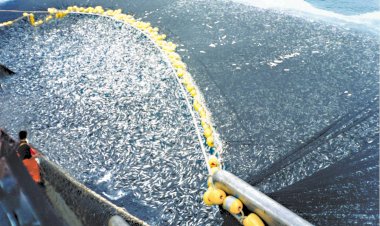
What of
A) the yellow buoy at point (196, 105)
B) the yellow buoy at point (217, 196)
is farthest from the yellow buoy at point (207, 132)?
the yellow buoy at point (217, 196)

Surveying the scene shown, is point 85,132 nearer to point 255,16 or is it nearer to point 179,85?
point 179,85

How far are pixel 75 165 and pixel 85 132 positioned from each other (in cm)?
111

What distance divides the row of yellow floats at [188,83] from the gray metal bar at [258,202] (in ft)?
0.32

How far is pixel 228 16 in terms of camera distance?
13.2 meters

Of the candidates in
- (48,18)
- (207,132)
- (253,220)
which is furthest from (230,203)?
(48,18)

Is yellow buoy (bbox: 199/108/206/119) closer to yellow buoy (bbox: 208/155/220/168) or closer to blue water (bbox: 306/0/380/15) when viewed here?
yellow buoy (bbox: 208/155/220/168)

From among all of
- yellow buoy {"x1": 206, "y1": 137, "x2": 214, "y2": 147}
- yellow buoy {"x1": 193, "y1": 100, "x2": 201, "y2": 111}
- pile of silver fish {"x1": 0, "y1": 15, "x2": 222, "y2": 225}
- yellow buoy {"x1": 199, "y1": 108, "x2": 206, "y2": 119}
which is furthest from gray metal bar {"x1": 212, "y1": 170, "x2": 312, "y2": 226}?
yellow buoy {"x1": 193, "y1": 100, "x2": 201, "y2": 111}

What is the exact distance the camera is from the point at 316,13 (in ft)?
43.3

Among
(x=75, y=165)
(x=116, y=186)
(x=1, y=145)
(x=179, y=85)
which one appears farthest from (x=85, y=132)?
(x=1, y=145)

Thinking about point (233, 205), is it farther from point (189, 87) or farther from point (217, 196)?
point (189, 87)

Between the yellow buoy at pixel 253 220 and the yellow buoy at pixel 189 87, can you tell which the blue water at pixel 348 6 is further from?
the yellow buoy at pixel 253 220

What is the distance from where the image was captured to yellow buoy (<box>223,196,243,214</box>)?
5375mm

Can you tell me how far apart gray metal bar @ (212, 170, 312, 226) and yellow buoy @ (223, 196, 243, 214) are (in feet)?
0.26

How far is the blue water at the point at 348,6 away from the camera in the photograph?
13.5 metres
